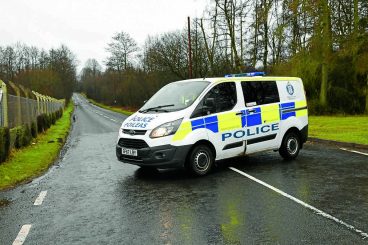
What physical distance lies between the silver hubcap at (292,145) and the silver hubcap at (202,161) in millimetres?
2685

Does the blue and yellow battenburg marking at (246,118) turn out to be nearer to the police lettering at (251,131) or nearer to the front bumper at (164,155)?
the police lettering at (251,131)

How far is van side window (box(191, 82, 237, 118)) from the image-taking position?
27.0 feet

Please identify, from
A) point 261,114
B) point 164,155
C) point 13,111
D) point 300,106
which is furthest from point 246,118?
point 13,111

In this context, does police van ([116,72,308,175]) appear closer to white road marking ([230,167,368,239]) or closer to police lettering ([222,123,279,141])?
police lettering ([222,123,279,141])

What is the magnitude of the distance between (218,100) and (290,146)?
2.65 meters

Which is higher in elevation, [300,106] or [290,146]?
[300,106]

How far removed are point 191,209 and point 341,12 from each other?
28284mm

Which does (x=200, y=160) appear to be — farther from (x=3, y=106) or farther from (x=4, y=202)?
(x=3, y=106)

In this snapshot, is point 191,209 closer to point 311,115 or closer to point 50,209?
point 50,209

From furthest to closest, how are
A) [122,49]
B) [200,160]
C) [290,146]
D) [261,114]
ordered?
[122,49] → [290,146] → [261,114] → [200,160]

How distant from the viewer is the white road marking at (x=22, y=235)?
4.65 m

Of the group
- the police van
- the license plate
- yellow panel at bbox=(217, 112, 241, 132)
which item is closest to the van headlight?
the police van

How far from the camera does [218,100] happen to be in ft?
28.0

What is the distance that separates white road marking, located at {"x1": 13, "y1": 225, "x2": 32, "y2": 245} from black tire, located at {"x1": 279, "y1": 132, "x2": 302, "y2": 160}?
6.54m
